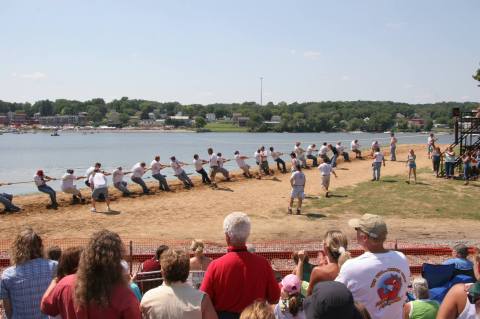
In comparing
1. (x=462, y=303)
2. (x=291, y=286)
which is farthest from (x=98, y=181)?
(x=462, y=303)

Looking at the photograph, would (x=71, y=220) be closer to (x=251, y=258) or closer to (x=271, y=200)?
(x=271, y=200)

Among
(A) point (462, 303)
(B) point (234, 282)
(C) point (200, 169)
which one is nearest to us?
(A) point (462, 303)

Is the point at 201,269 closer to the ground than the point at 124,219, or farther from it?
farther from it

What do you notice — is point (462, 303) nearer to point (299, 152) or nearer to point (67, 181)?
point (67, 181)

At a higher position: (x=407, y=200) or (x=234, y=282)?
(x=234, y=282)

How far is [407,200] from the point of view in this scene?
65.3 ft

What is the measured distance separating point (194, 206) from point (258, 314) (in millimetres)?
16342

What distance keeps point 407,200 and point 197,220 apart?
359 inches

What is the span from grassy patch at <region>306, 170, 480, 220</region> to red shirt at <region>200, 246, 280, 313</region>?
1397 cm

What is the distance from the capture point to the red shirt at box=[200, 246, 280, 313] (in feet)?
14.1

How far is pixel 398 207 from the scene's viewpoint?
61.6 ft

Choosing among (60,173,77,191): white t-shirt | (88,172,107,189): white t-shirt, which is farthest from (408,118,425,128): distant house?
(88,172,107,189): white t-shirt

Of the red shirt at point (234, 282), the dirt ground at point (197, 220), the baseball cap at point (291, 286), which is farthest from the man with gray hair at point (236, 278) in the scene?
the dirt ground at point (197, 220)

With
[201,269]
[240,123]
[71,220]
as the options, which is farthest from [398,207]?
[240,123]
